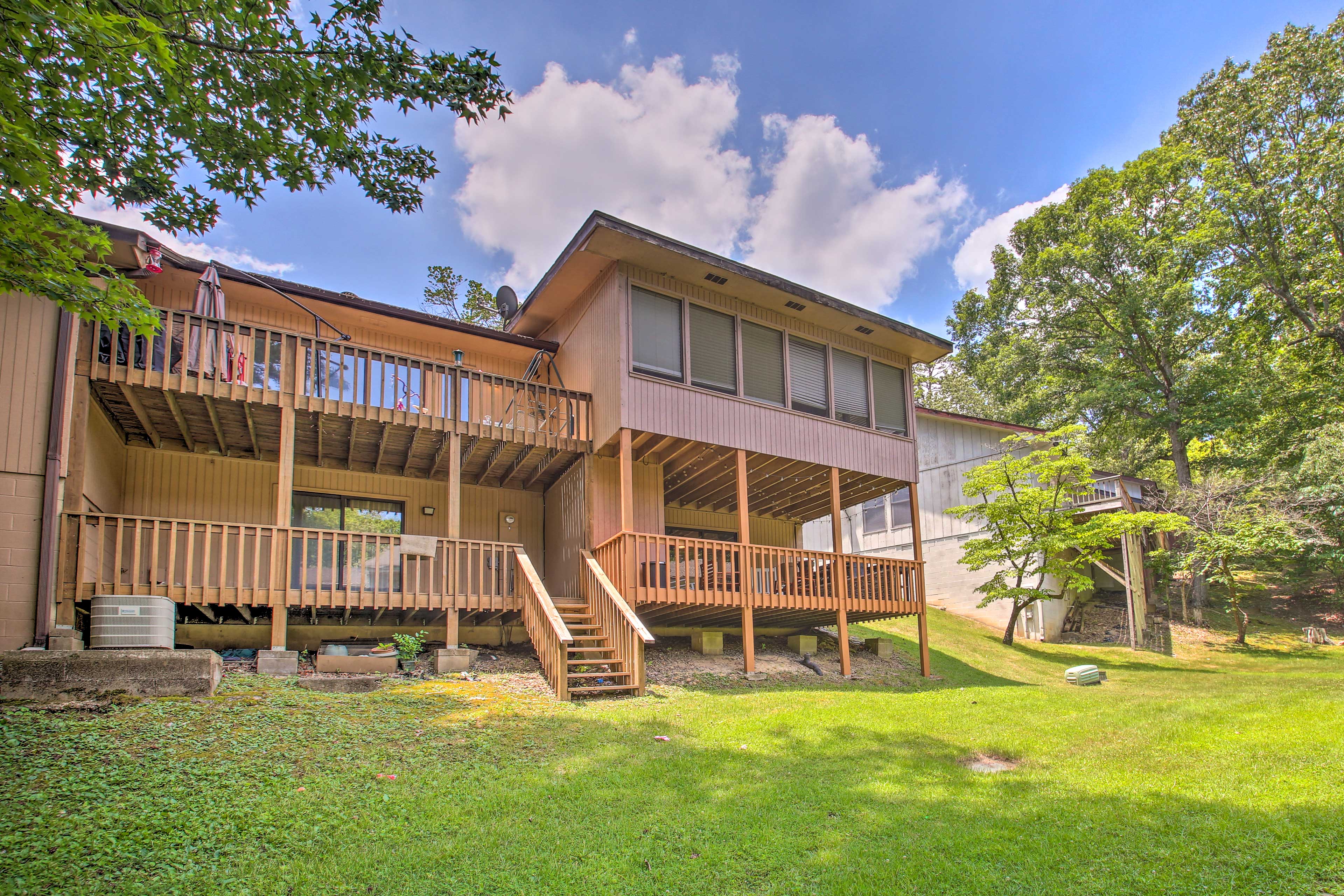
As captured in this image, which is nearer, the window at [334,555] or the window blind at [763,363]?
the window at [334,555]

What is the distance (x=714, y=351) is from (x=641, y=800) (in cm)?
896

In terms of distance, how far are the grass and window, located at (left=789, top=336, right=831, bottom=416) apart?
6823 mm

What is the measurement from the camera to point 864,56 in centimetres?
1794

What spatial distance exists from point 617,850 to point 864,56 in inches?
715

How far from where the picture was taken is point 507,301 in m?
16.6

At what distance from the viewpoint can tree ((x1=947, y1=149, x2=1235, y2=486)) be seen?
25453mm

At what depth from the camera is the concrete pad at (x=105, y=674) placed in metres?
6.84

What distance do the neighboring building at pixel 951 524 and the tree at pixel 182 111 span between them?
15.6 m

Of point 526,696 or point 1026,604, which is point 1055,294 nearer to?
point 1026,604

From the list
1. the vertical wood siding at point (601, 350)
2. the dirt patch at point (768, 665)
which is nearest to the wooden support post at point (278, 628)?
the dirt patch at point (768, 665)

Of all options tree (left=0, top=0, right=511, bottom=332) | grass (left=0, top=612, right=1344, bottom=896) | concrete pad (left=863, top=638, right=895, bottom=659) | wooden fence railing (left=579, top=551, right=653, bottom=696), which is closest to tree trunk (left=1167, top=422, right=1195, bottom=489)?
concrete pad (left=863, top=638, right=895, bottom=659)

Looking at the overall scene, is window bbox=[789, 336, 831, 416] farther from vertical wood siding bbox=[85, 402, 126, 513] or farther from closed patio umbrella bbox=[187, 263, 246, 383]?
vertical wood siding bbox=[85, 402, 126, 513]

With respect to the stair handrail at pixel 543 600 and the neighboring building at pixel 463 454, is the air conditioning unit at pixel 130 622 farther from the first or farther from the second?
the stair handrail at pixel 543 600

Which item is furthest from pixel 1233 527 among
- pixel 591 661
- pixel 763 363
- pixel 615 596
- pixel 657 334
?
pixel 591 661
